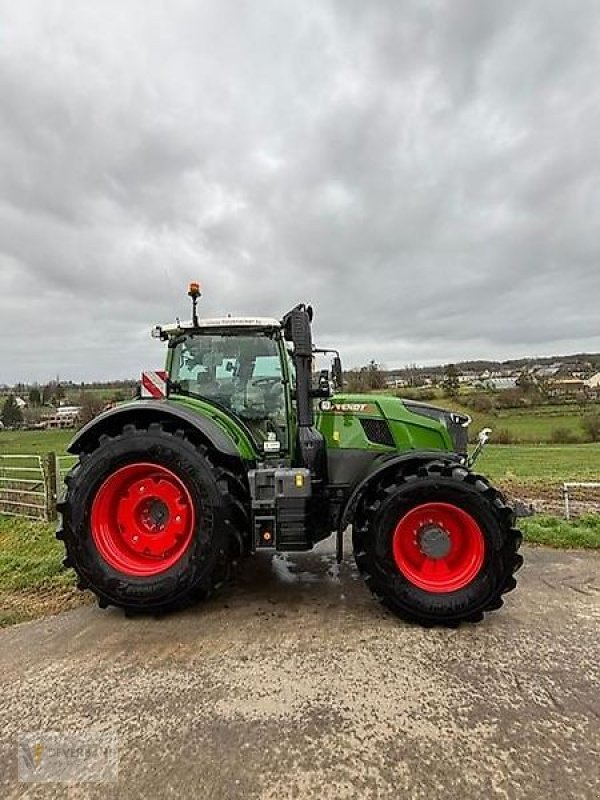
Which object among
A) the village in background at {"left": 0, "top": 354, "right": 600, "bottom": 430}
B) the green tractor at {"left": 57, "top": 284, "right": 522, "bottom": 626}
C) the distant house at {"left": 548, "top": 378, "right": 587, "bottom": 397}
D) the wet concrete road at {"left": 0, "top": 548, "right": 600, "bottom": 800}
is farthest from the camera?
the distant house at {"left": 548, "top": 378, "right": 587, "bottom": 397}

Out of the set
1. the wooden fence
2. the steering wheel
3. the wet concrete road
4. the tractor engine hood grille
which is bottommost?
the wet concrete road

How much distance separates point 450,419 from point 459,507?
3.60ft

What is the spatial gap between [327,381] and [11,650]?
2.77 metres

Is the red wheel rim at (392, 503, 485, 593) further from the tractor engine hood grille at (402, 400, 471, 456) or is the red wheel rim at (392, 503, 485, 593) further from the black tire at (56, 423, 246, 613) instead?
the black tire at (56, 423, 246, 613)

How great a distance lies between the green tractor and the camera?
3479 mm

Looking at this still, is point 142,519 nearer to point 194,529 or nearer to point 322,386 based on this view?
point 194,529

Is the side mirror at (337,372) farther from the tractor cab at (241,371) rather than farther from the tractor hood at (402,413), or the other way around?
the tractor cab at (241,371)

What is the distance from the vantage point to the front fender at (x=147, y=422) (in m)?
3.66

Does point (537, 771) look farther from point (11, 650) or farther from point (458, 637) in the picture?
point (11, 650)

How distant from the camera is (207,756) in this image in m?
2.21

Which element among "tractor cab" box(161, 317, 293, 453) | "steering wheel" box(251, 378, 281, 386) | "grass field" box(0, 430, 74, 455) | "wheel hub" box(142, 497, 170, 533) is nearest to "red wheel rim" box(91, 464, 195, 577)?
"wheel hub" box(142, 497, 170, 533)

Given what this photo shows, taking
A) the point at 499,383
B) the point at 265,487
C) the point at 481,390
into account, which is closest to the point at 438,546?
the point at 265,487

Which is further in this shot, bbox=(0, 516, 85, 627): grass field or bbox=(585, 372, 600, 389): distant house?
bbox=(585, 372, 600, 389): distant house

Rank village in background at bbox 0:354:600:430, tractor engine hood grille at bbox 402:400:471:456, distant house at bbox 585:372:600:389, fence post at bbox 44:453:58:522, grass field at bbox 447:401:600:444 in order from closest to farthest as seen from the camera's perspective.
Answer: tractor engine hood grille at bbox 402:400:471:456, fence post at bbox 44:453:58:522, grass field at bbox 447:401:600:444, village in background at bbox 0:354:600:430, distant house at bbox 585:372:600:389
